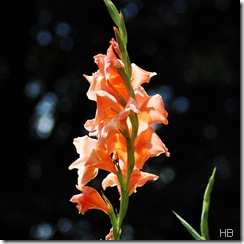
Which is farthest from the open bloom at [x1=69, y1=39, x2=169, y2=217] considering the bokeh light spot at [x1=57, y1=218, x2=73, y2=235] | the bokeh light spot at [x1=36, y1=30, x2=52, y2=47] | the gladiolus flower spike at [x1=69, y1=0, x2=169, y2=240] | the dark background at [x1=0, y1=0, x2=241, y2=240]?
the bokeh light spot at [x1=36, y1=30, x2=52, y2=47]

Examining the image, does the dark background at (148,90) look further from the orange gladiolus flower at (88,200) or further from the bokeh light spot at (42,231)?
the orange gladiolus flower at (88,200)

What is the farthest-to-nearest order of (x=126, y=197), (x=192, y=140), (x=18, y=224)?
(x=192, y=140), (x=18, y=224), (x=126, y=197)

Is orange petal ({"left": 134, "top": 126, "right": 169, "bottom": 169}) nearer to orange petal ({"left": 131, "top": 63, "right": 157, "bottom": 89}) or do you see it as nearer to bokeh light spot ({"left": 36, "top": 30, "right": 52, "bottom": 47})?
orange petal ({"left": 131, "top": 63, "right": 157, "bottom": 89})

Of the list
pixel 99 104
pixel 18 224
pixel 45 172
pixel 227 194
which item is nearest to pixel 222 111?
pixel 227 194

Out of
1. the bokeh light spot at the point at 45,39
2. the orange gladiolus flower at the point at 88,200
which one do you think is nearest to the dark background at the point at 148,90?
the bokeh light spot at the point at 45,39

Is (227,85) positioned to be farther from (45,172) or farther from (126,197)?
(126,197)
